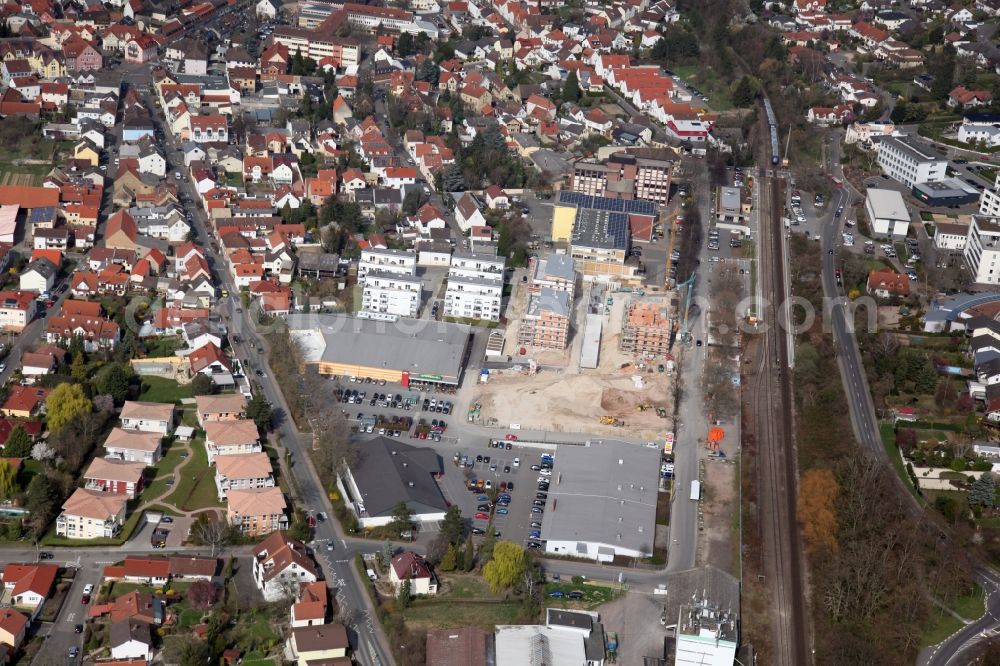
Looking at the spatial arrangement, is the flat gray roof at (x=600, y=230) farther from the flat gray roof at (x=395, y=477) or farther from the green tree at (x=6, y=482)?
the green tree at (x=6, y=482)

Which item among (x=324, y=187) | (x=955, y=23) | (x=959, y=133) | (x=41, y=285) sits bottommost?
(x=41, y=285)

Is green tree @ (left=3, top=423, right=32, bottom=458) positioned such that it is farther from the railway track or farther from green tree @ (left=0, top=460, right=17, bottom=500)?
the railway track

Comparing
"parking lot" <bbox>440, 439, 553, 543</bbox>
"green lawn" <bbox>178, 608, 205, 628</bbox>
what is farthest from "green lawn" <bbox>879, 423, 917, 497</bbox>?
"green lawn" <bbox>178, 608, 205, 628</bbox>

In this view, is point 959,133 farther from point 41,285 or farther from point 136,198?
point 41,285

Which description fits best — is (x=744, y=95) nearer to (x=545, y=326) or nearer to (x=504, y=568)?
(x=545, y=326)

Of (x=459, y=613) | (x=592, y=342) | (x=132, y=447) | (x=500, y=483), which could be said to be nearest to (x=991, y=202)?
(x=592, y=342)

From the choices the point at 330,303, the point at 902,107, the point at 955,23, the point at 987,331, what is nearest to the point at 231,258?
the point at 330,303
